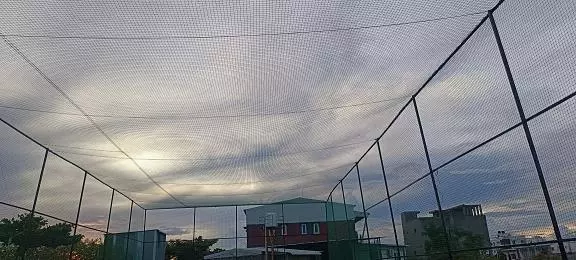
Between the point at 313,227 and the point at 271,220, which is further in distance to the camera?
the point at 313,227

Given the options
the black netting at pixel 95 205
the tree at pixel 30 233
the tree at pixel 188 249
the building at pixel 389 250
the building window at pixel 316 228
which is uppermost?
the building window at pixel 316 228

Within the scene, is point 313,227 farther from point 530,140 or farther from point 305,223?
point 530,140

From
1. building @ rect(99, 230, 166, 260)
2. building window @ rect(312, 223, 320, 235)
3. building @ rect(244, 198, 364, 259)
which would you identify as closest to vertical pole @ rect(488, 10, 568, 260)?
building @ rect(244, 198, 364, 259)

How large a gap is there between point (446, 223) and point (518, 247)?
1360 mm

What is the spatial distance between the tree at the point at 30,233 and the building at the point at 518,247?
5.58 meters

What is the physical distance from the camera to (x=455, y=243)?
4.79 metres

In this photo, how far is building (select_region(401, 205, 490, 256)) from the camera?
4.11m

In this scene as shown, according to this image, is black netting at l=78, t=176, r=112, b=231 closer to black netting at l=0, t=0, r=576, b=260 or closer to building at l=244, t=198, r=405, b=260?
black netting at l=0, t=0, r=576, b=260

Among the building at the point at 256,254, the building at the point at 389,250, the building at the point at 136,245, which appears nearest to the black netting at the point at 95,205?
the building at the point at 136,245

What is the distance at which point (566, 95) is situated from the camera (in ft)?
8.50

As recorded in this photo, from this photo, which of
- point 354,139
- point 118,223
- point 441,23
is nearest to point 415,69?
point 441,23

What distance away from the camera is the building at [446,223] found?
4.11 metres

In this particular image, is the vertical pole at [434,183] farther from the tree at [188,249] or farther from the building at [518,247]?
the tree at [188,249]

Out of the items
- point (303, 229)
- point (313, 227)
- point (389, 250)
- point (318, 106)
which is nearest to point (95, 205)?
point (318, 106)
